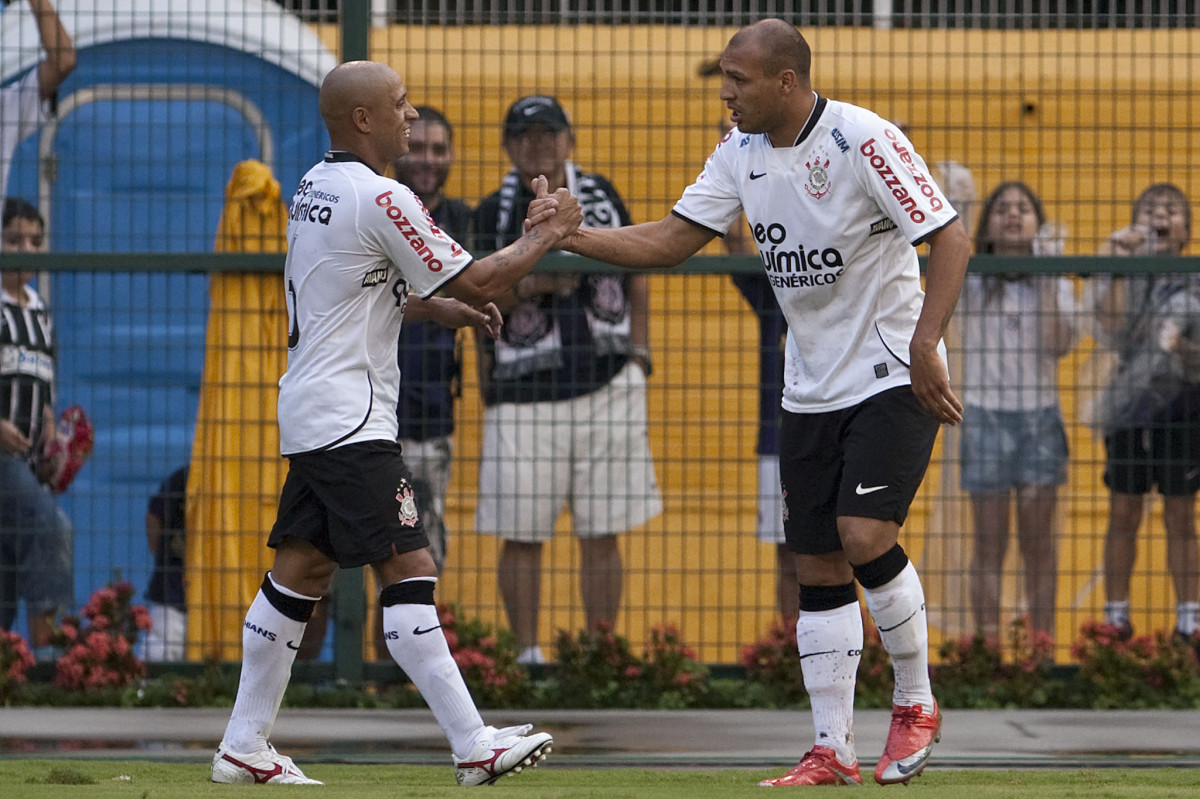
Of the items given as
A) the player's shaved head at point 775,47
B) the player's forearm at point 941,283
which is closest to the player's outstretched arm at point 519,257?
the player's shaved head at point 775,47

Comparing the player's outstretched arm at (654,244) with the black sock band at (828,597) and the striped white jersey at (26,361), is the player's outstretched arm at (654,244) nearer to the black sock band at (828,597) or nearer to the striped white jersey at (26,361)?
the black sock band at (828,597)

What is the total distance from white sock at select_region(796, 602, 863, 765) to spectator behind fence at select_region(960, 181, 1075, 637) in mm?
3136

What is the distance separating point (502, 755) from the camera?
5.24 metres

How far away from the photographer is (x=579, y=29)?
8602mm

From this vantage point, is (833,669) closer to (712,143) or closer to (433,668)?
(433,668)

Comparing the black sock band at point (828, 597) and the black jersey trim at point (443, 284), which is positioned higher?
the black jersey trim at point (443, 284)

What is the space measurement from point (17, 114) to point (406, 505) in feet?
13.8

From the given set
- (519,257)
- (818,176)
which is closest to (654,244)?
(519,257)

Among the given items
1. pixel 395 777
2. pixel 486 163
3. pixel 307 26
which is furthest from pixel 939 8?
pixel 395 777

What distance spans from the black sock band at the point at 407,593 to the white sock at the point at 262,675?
13.2 inches

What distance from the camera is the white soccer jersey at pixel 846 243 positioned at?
545 centimetres

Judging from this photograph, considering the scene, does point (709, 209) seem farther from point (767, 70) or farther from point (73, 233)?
point (73, 233)

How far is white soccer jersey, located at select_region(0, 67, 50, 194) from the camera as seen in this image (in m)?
8.66

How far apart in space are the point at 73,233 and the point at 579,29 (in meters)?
2.47
